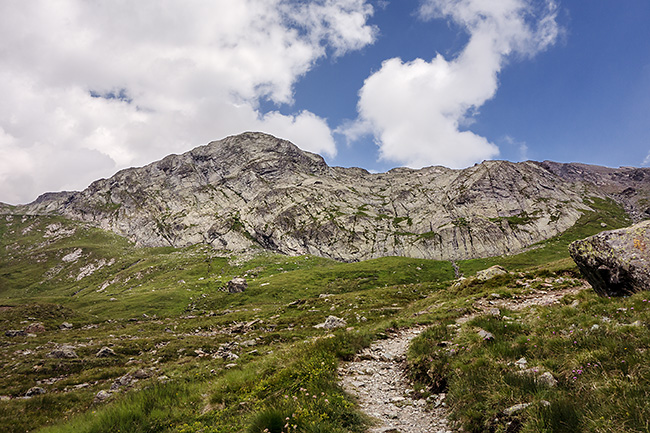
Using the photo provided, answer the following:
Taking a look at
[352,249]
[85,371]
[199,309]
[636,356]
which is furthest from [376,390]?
[352,249]

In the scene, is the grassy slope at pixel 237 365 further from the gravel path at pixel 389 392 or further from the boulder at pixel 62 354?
the boulder at pixel 62 354

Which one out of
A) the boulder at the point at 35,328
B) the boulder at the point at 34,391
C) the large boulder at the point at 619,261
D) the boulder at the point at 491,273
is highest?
the large boulder at the point at 619,261

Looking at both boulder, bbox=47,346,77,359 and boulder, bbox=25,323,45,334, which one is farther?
boulder, bbox=25,323,45,334

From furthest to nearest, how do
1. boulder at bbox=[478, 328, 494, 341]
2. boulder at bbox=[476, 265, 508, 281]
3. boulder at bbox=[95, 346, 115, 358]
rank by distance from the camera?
boulder at bbox=[476, 265, 508, 281] → boulder at bbox=[95, 346, 115, 358] → boulder at bbox=[478, 328, 494, 341]

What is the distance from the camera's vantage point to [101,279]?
5699 inches

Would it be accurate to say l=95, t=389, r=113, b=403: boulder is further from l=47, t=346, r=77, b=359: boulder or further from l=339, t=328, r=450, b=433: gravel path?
l=47, t=346, r=77, b=359: boulder

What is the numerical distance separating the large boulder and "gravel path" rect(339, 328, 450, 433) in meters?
11.4

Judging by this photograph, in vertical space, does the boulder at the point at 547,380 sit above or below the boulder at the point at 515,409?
above

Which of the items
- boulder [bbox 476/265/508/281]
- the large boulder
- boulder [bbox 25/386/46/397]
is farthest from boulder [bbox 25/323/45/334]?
the large boulder

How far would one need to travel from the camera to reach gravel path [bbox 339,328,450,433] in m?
7.91

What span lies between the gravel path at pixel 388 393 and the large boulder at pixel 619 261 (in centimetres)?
1141

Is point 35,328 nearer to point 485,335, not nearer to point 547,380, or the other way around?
point 485,335

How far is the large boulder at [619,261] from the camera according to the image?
13255 mm

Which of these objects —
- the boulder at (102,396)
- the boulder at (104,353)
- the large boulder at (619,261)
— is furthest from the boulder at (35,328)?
the large boulder at (619,261)
